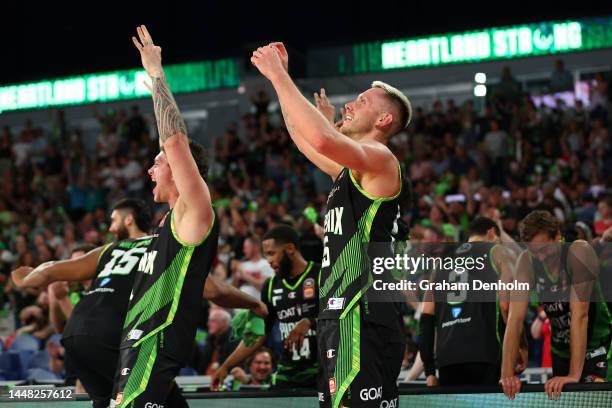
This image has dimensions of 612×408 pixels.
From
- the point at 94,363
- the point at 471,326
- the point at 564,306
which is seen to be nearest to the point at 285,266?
the point at 471,326

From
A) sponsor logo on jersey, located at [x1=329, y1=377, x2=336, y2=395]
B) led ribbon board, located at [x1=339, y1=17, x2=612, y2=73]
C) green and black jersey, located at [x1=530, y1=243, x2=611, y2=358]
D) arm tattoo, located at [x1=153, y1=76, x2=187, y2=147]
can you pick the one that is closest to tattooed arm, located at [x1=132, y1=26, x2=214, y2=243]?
arm tattoo, located at [x1=153, y1=76, x2=187, y2=147]

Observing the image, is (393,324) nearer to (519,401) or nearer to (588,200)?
(519,401)

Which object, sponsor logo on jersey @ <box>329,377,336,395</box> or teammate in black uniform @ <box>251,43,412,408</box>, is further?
sponsor logo on jersey @ <box>329,377,336,395</box>

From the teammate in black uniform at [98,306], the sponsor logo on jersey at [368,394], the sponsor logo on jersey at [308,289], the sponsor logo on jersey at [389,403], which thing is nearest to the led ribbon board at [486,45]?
the sponsor logo on jersey at [308,289]

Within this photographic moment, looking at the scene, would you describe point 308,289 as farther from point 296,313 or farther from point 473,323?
point 473,323

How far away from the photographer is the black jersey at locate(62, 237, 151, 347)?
556 cm

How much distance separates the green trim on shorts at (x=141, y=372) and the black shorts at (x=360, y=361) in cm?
84

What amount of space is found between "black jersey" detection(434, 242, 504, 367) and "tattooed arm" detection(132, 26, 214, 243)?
249 centimetres

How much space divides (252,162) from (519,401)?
12.5 m

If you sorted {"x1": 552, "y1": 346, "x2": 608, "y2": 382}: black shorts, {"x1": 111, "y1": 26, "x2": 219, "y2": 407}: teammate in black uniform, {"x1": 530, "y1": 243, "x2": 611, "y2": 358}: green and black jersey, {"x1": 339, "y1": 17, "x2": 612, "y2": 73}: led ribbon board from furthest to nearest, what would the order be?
{"x1": 339, "y1": 17, "x2": 612, "y2": 73}: led ribbon board
{"x1": 552, "y1": 346, "x2": 608, "y2": 382}: black shorts
{"x1": 530, "y1": 243, "x2": 611, "y2": 358}: green and black jersey
{"x1": 111, "y1": 26, "x2": 219, "y2": 407}: teammate in black uniform

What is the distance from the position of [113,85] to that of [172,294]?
17.1 m

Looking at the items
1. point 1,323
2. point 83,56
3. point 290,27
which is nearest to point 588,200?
point 1,323

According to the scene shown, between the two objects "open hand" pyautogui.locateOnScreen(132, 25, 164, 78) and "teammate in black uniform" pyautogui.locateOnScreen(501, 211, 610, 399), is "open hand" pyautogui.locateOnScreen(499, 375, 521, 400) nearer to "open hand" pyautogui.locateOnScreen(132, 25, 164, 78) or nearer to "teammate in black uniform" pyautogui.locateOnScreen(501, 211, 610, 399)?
"teammate in black uniform" pyautogui.locateOnScreen(501, 211, 610, 399)

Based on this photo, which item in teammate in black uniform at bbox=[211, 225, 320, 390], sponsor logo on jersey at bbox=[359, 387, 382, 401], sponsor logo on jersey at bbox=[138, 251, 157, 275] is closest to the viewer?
sponsor logo on jersey at bbox=[359, 387, 382, 401]
